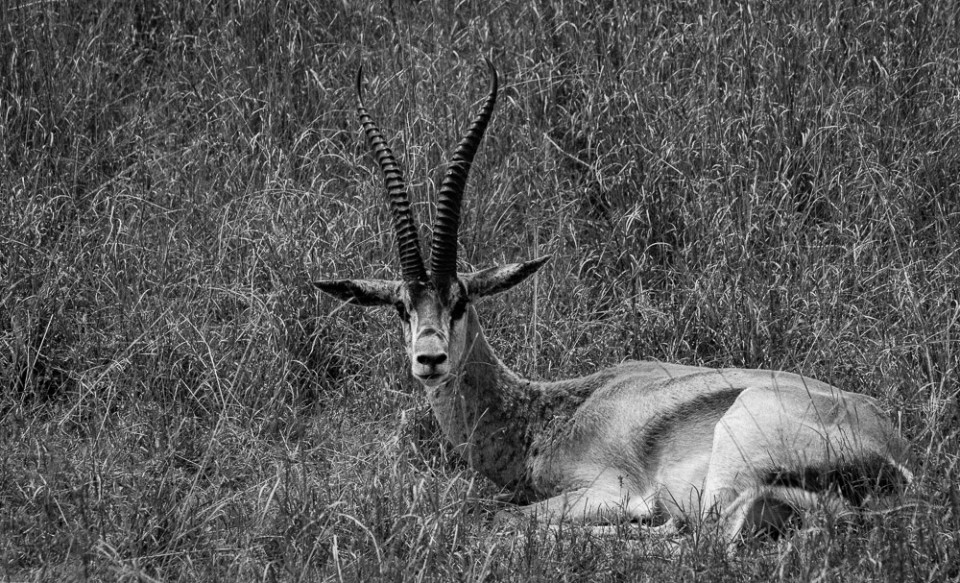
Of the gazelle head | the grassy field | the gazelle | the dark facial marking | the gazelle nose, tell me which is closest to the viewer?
the grassy field

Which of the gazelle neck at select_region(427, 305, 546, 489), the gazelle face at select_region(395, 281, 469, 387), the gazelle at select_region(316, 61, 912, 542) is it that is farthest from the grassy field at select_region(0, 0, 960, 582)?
the gazelle face at select_region(395, 281, 469, 387)

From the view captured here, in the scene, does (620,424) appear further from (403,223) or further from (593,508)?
(403,223)

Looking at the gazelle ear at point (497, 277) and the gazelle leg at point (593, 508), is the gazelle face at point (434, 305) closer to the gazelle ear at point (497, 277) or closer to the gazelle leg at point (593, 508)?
the gazelle ear at point (497, 277)

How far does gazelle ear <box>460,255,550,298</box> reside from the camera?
6727 mm

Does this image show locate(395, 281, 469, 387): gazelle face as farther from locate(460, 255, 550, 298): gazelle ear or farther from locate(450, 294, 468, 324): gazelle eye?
locate(460, 255, 550, 298): gazelle ear

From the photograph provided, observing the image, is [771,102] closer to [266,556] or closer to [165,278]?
[165,278]

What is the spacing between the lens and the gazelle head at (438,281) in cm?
638

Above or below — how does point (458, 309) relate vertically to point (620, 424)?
above

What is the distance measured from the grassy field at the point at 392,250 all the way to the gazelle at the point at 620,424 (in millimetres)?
267

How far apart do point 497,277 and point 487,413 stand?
78 cm

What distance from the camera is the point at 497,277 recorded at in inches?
267

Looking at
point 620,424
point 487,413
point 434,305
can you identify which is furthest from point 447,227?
point 620,424

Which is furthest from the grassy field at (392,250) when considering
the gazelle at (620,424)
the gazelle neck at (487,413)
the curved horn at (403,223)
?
the curved horn at (403,223)

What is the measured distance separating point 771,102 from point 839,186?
0.91m
